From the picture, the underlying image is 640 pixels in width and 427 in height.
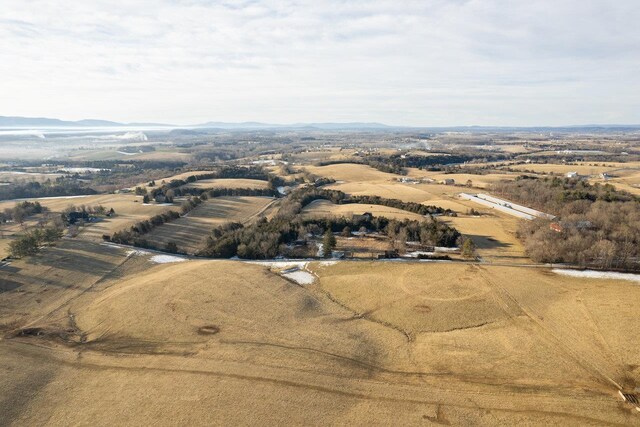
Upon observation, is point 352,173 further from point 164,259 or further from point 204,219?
point 164,259

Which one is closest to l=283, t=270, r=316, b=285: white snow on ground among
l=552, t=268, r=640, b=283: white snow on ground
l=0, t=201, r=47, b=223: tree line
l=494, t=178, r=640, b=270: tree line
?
l=552, t=268, r=640, b=283: white snow on ground

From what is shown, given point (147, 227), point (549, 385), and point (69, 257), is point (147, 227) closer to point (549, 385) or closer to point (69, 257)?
point (69, 257)

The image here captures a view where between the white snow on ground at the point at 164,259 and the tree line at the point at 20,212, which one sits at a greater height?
the tree line at the point at 20,212

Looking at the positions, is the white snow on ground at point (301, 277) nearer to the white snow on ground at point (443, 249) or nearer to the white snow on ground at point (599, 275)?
the white snow on ground at point (443, 249)

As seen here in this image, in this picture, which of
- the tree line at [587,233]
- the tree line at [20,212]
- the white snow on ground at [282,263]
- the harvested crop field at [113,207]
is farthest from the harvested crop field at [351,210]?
the tree line at [20,212]

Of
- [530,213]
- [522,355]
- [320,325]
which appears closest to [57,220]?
→ [320,325]

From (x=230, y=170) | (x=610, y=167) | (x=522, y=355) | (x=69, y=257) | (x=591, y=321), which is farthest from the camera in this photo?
(x=610, y=167)
